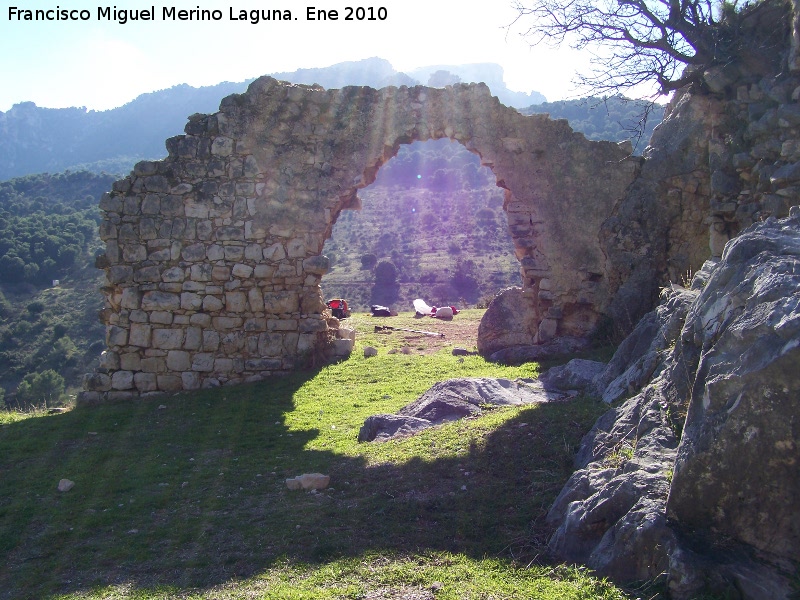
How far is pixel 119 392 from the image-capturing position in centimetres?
1002

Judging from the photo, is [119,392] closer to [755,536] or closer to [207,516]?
[207,516]

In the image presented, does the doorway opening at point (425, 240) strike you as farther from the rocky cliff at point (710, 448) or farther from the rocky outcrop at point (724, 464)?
the rocky outcrop at point (724, 464)

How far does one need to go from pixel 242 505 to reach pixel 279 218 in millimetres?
5811

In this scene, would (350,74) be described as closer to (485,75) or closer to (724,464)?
(485,75)

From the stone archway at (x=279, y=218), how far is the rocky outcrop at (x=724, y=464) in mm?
6838

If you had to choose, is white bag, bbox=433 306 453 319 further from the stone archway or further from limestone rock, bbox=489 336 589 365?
limestone rock, bbox=489 336 589 365

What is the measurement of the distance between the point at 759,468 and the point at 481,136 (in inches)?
337

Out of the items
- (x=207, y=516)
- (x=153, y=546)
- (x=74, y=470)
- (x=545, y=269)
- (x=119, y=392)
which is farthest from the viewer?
(x=545, y=269)

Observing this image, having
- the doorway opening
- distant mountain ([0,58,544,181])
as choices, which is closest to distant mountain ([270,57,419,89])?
distant mountain ([0,58,544,181])

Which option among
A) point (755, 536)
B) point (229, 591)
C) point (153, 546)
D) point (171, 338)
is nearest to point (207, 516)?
point (153, 546)

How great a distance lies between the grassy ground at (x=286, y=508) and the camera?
395cm

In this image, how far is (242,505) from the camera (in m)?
5.43


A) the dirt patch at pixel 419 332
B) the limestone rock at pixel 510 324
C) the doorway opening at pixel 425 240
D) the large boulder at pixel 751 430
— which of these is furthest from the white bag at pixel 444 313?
the large boulder at pixel 751 430

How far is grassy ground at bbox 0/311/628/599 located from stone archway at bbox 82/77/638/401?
190cm
